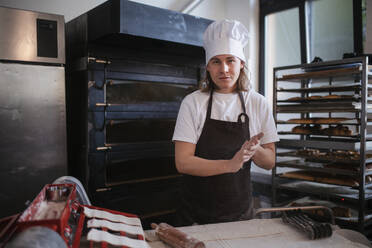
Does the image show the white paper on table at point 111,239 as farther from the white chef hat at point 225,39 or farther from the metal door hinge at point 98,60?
the metal door hinge at point 98,60

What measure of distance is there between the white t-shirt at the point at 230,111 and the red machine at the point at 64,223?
80 cm

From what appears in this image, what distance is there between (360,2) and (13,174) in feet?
A: 11.3

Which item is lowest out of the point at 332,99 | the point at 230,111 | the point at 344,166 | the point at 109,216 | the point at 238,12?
the point at 344,166

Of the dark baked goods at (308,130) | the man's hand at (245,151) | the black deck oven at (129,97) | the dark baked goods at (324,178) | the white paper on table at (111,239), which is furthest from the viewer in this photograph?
the dark baked goods at (308,130)

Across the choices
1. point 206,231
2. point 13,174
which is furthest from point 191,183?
point 13,174

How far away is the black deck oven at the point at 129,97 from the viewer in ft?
7.27

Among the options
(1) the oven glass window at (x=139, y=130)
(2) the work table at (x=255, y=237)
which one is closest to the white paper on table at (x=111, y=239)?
(2) the work table at (x=255, y=237)

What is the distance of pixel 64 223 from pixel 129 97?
1849 millimetres

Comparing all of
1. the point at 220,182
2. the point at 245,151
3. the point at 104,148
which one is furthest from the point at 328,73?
the point at 104,148

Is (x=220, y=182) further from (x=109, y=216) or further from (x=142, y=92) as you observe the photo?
(x=142, y=92)

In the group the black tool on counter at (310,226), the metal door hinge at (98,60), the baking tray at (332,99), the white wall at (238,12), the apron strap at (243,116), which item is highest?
the white wall at (238,12)

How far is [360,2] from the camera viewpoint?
307 centimetres

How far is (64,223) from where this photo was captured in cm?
72

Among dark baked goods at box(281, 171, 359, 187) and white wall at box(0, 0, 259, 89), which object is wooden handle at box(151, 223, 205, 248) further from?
white wall at box(0, 0, 259, 89)
